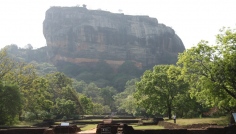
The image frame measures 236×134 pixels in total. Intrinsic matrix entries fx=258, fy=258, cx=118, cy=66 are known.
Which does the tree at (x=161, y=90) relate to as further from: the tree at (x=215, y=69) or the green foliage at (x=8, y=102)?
the green foliage at (x=8, y=102)

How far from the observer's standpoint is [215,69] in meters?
19.4

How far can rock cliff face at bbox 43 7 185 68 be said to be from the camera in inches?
5217

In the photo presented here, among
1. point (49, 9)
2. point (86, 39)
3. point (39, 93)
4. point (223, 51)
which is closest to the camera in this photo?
point (223, 51)

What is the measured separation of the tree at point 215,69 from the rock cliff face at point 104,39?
10850 cm

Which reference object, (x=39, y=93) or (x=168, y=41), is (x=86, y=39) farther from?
(x=39, y=93)

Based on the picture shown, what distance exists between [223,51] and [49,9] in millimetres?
133320

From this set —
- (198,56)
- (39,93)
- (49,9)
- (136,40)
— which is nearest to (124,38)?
(136,40)

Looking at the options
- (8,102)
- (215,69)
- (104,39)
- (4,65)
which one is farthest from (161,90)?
(104,39)

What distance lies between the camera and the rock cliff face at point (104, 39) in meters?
132

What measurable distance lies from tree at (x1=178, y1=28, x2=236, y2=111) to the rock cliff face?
108503 mm

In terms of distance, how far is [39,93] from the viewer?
3503 centimetres

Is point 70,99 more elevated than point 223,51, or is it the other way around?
point 223,51

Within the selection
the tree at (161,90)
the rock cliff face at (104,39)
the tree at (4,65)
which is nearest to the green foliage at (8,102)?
the tree at (4,65)

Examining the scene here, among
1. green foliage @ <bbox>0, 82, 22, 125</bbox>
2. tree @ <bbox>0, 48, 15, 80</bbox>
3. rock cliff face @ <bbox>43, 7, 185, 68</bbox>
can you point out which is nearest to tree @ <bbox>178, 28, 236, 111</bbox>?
green foliage @ <bbox>0, 82, 22, 125</bbox>
